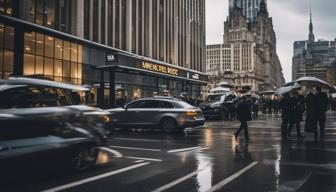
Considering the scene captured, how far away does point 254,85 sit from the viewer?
196375 millimetres

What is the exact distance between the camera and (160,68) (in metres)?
42.9

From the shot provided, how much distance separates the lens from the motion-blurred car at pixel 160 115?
17.3 m

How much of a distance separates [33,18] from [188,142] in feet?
60.2

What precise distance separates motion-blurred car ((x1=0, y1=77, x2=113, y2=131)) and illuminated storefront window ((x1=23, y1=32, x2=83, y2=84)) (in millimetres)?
17566

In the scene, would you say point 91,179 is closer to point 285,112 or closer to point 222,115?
point 285,112

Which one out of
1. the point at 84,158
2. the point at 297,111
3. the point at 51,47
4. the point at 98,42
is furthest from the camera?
the point at 98,42

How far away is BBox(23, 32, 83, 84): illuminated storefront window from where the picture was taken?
89.2 ft

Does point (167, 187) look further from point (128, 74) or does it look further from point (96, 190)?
point (128, 74)

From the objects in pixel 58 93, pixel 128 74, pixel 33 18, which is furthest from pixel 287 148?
pixel 128 74

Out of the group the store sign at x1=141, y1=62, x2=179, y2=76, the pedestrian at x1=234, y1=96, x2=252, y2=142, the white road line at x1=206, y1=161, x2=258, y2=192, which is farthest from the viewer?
the store sign at x1=141, y1=62, x2=179, y2=76

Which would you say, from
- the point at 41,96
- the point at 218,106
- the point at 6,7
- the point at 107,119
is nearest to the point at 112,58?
the point at 6,7

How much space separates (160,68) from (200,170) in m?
34.7

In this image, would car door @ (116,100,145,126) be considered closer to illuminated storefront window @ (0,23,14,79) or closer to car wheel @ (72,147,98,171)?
car wheel @ (72,147,98,171)

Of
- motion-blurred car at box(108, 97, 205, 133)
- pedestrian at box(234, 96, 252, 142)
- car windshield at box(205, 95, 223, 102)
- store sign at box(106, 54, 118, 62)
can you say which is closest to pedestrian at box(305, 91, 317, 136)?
pedestrian at box(234, 96, 252, 142)
